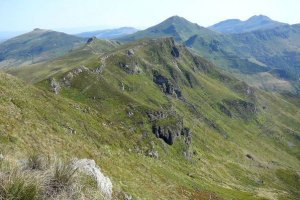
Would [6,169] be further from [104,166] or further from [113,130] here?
[113,130]

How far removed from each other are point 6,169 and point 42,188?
1.39 meters

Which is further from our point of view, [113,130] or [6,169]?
[113,130]

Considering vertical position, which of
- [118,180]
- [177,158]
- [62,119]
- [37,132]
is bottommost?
[177,158]

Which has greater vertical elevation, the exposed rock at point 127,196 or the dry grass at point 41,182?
the dry grass at point 41,182

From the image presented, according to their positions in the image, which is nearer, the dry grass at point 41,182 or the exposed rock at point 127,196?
the dry grass at point 41,182

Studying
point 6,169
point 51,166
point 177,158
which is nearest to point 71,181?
point 51,166

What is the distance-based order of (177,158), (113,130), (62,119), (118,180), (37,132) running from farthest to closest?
(177,158), (113,130), (62,119), (37,132), (118,180)

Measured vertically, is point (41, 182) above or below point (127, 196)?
above

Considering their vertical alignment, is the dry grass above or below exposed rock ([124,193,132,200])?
above

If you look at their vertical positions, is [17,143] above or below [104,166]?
above

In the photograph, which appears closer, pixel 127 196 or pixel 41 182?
pixel 41 182

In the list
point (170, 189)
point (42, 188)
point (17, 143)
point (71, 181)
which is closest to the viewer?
point (42, 188)

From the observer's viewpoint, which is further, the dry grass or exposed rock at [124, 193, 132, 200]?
exposed rock at [124, 193, 132, 200]

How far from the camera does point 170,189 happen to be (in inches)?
1854
